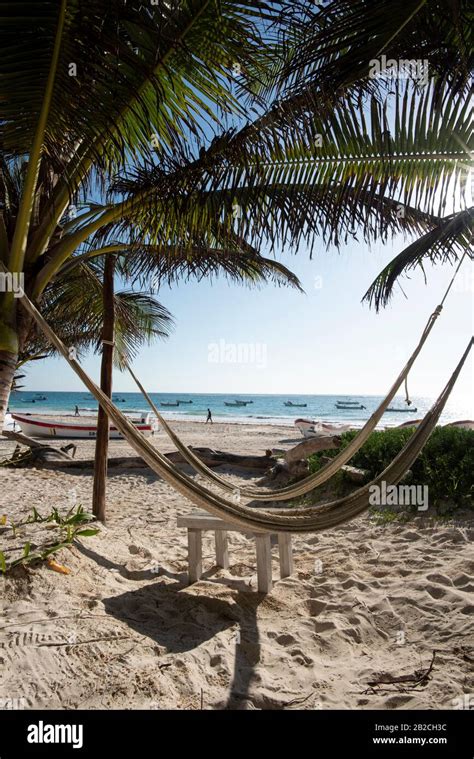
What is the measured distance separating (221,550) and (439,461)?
2.56 meters

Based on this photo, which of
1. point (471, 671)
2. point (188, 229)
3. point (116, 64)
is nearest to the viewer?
point (116, 64)

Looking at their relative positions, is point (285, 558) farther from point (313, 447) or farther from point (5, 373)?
point (313, 447)

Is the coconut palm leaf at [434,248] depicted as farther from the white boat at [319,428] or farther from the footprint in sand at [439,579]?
the white boat at [319,428]

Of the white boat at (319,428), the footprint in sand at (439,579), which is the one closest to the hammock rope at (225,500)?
the footprint in sand at (439,579)

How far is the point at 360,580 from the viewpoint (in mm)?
2871

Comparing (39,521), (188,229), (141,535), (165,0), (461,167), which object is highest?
(165,0)

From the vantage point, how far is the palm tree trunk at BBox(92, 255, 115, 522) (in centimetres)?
397

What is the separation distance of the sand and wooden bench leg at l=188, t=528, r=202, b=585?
70 millimetres

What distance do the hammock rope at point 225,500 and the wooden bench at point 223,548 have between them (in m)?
0.48

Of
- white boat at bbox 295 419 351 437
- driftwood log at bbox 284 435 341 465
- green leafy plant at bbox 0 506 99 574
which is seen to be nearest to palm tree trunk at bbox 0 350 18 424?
green leafy plant at bbox 0 506 99 574
